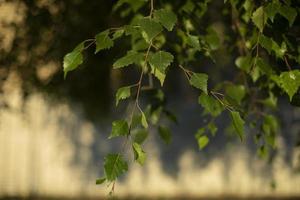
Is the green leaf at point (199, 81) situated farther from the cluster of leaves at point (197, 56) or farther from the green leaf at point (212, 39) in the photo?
the green leaf at point (212, 39)

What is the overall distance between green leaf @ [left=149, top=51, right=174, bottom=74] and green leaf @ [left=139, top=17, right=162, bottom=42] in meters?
0.06

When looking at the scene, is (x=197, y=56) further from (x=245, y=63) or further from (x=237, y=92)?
(x=237, y=92)

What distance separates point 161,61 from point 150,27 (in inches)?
4.3

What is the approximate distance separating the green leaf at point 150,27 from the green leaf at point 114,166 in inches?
14.7

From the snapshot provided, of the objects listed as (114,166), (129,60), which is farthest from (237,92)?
(114,166)

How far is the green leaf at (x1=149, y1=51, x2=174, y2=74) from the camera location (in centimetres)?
163

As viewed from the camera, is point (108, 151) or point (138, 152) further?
point (108, 151)

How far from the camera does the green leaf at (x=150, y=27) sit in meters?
1.63

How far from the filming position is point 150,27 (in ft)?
5.41

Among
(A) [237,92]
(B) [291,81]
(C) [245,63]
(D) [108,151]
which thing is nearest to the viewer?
(B) [291,81]

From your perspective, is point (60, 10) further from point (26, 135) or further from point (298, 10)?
point (26, 135)

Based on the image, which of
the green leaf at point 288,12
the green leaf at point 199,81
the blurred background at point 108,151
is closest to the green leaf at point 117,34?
the green leaf at point 199,81

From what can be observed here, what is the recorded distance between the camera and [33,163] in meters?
5.80

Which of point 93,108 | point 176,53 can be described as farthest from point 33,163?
point 176,53
